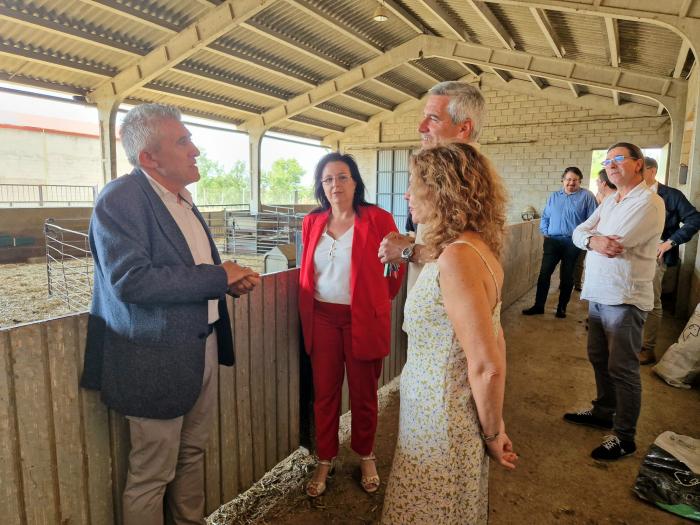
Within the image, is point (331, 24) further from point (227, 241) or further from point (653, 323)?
point (653, 323)

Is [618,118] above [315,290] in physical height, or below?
above

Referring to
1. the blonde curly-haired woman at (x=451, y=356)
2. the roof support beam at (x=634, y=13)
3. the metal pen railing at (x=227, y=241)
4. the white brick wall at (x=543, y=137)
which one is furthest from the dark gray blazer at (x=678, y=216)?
the white brick wall at (x=543, y=137)

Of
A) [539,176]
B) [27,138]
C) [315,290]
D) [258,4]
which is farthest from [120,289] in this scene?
[27,138]

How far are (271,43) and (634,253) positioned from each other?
8.92 m

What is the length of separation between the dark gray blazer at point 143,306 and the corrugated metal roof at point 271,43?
5.92 meters

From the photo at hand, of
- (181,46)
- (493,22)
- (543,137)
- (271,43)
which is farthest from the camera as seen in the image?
(543,137)

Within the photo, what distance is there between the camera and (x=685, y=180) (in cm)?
528

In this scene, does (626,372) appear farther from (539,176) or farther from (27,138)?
(27,138)

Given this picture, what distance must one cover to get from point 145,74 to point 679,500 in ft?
32.8

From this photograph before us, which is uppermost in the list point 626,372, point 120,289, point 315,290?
point 120,289

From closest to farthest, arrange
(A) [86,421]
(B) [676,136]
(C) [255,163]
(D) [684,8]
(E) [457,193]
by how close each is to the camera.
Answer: (E) [457,193] → (A) [86,421] → (D) [684,8] → (B) [676,136] → (C) [255,163]

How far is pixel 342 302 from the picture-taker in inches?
81.1

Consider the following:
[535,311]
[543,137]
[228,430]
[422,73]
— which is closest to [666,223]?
[535,311]

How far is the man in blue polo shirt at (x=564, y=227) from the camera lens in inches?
201
